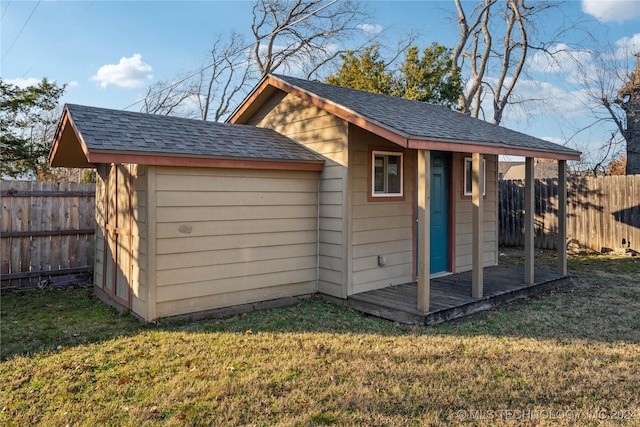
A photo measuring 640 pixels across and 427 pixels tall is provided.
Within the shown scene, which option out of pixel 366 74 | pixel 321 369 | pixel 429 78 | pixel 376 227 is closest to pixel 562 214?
pixel 376 227

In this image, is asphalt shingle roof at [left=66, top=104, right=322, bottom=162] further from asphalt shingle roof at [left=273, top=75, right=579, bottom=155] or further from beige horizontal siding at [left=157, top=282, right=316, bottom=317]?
beige horizontal siding at [left=157, top=282, right=316, bottom=317]

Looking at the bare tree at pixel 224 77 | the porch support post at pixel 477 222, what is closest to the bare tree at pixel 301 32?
the bare tree at pixel 224 77

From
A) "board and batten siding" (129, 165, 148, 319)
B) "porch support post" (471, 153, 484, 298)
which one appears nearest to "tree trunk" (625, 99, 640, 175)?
"porch support post" (471, 153, 484, 298)

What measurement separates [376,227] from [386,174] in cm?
87

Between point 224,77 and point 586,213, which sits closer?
point 586,213

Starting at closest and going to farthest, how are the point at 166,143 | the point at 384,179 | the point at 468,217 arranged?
the point at 166,143
the point at 384,179
the point at 468,217

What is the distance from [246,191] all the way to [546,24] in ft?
58.2

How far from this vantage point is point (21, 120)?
442 inches

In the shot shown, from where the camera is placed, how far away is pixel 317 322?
17.7ft

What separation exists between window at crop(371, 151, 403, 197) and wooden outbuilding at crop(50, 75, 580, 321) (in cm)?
2

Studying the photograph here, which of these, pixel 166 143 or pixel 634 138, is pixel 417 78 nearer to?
pixel 634 138

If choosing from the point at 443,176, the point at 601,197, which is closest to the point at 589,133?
the point at 601,197

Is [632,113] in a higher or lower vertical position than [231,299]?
higher

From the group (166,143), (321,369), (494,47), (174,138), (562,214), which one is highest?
(494,47)
